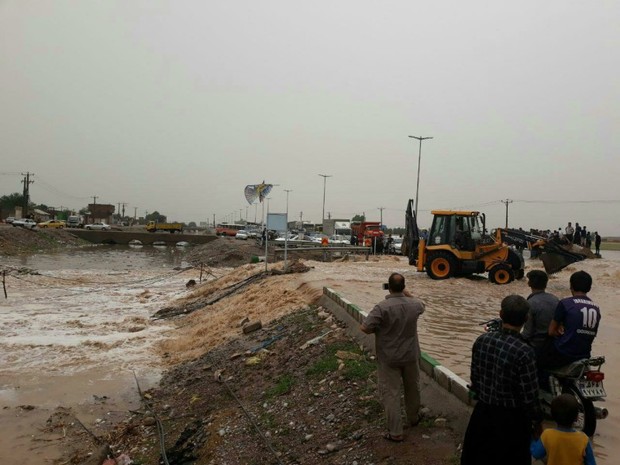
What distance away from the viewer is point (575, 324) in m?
4.76

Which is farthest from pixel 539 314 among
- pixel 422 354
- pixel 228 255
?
pixel 228 255

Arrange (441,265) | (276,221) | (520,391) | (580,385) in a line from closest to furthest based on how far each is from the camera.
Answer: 1. (520,391)
2. (580,385)
3. (441,265)
4. (276,221)

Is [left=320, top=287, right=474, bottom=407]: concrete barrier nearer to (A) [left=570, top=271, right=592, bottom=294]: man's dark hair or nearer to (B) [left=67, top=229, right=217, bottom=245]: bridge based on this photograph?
(A) [left=570, top=271, right=592, bottom=294]: man's dark hair

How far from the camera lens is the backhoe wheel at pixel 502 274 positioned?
18031 mm

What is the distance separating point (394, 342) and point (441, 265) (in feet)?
45.4

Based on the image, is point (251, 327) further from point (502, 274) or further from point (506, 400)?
point (502, 274)

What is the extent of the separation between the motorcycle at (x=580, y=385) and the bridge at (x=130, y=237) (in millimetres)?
70592

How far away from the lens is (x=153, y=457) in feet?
23.2

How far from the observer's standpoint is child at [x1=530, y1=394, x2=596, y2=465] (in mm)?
3408

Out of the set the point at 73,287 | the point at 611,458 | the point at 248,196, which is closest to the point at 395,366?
the point at 611,458

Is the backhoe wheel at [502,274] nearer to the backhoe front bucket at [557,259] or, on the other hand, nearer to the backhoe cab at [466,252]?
the backhoe cab at [466,252]

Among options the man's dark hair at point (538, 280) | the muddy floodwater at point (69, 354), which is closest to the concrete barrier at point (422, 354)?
the man's dark hair at point (538, 280)

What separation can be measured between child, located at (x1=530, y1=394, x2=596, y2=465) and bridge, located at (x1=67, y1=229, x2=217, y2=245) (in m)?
71.9

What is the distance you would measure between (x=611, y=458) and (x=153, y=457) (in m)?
5.55
